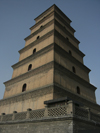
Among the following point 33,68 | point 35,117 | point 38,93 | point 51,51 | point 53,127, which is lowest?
point 53,127

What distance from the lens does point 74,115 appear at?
22.9 feet

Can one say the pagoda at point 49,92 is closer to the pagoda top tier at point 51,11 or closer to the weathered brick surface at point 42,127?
the weathered brick surface at point 42,127

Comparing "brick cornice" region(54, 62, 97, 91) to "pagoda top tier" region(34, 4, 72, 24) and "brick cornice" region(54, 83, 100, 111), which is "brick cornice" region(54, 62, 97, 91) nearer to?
"brick cornice" region(54, 83, 100, 111)

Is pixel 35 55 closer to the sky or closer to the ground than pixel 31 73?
closer to the sky

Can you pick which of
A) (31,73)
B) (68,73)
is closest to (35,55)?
(31,73)

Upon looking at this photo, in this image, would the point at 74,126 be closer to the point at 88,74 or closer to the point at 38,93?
the point at 38,93

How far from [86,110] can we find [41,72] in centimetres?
673

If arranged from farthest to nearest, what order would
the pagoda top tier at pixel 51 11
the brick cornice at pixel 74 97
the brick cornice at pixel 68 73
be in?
1. the pagoda top tier at pixel 51 11
2. the brick cornice at pixel 68 73
3. the brick cornice at pixel 74 97

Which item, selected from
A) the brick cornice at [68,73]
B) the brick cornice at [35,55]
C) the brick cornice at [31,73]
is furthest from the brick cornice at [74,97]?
the brick cornice at [35,55]

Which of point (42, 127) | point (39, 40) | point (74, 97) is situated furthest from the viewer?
point (39, 40)

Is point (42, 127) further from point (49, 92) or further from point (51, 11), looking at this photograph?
point (51, 11)

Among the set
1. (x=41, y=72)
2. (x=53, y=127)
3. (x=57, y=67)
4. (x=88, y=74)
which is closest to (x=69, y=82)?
(x=57, y=67)

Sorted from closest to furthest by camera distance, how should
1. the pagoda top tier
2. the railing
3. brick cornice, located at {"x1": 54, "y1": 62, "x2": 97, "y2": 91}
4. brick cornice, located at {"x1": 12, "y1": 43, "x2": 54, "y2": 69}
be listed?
1. the railing
2. brick cornice, located at {"x1": 54, "y1": 62, "x2": 97, "y2": 91}
3. brick cornice, located at {"x1": 12, "y1": 43, "x2": 54, "y2": 69}
4. the pagoda top tier

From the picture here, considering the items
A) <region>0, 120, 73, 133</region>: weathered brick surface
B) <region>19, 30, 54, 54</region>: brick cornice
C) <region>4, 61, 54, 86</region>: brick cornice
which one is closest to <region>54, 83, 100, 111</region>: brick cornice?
<region>4, 61, 54, 86</region>: brick cornice
